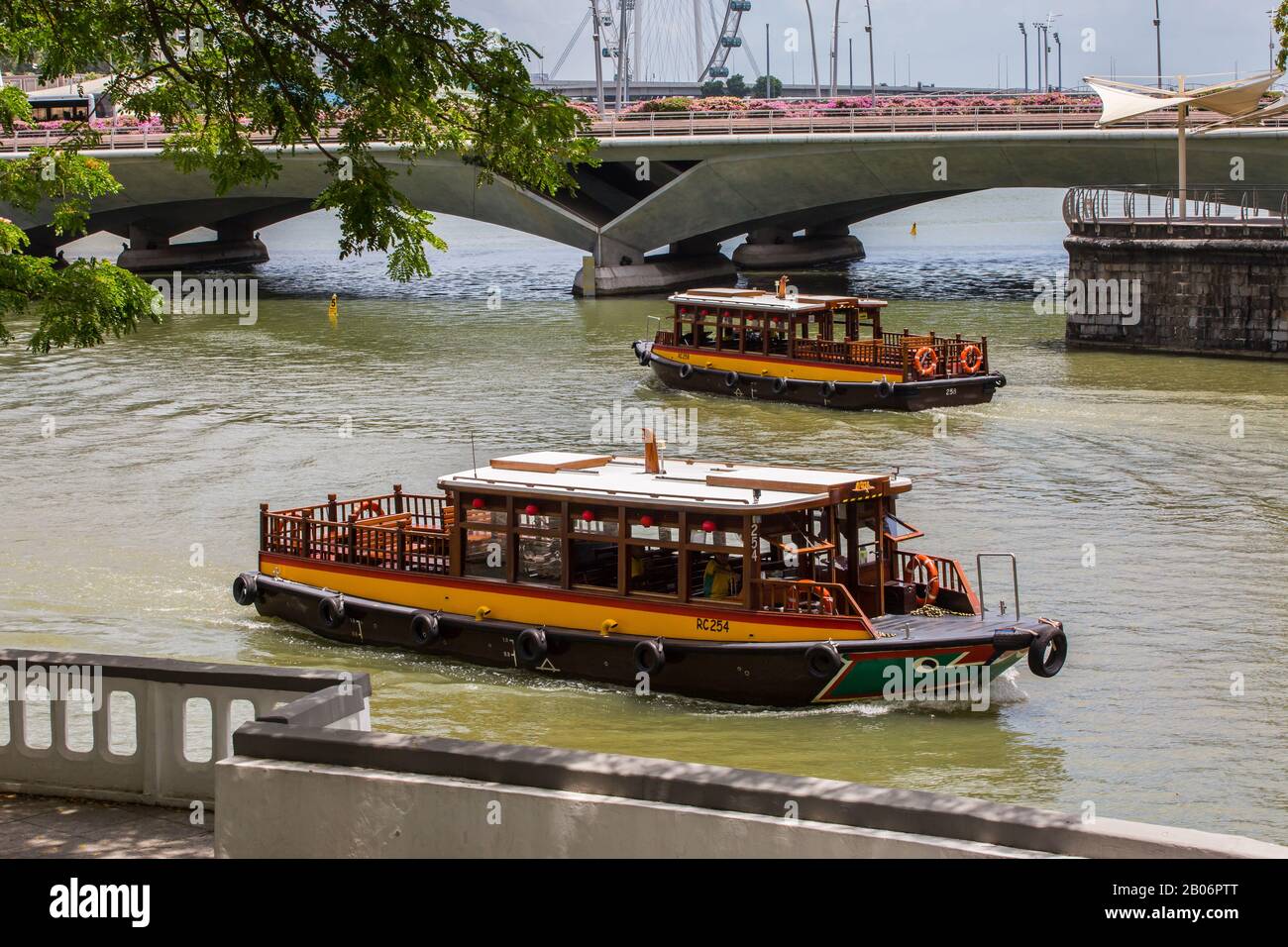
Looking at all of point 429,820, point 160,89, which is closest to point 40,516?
point 160,89

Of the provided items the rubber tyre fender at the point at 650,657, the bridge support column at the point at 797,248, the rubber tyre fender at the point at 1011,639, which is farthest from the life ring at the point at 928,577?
the bridge support column at the point at 797,248

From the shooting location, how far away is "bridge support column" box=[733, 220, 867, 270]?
73125 millimetres

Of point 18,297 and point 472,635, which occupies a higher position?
point 18,297

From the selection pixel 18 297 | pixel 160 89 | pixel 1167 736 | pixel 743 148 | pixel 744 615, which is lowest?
pixel 1167 736

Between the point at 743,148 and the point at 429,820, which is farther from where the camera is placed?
the point at 743,148

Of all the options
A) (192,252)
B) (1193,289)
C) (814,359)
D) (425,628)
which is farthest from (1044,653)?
(192,252)

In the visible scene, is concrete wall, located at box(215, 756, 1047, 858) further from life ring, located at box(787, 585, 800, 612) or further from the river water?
life ring, located at box(787, 585, 800, 612)

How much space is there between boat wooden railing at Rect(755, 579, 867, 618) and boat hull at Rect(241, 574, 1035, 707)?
0.36m

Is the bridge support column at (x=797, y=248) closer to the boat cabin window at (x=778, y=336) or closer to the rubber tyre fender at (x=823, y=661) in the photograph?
the boat cabin window at (x=778, y=336)

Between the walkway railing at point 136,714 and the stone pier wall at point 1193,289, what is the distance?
121 ft

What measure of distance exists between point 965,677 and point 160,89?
885 cm

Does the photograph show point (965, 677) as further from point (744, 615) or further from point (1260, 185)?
point (1260, 185)

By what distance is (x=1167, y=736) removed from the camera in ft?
55.0
